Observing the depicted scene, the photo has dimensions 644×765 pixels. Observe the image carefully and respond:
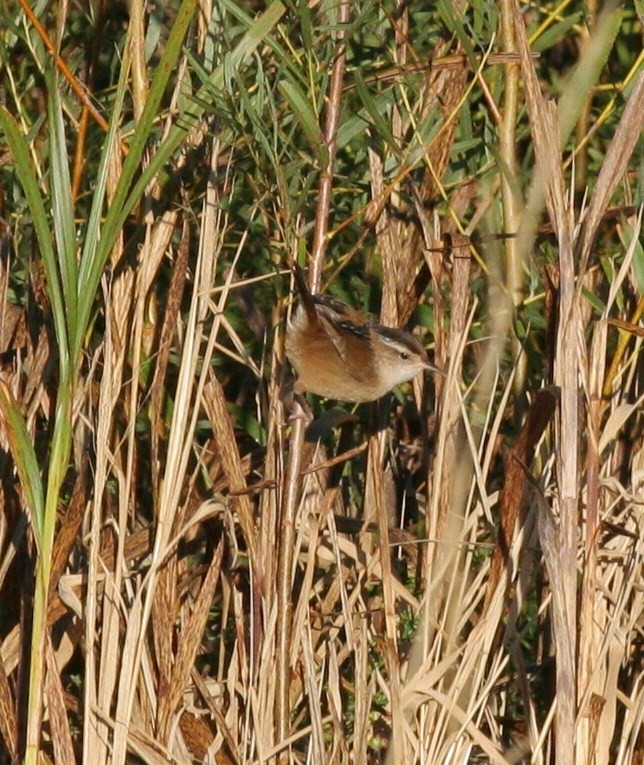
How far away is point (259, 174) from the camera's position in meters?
2.31

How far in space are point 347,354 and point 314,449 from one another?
0.23 metres

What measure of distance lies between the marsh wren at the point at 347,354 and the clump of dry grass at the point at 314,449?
6 centimetres

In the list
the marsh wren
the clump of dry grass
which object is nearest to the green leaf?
the clump of dry grass

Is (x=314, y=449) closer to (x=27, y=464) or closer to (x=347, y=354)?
(x=347, y=354)

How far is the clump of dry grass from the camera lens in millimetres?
2246

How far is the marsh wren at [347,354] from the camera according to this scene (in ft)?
8.57

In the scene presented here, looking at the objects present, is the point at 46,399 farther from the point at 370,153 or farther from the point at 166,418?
the point at 370,153

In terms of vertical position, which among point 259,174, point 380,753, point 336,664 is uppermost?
point 259,174

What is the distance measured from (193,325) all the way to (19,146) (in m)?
0.47

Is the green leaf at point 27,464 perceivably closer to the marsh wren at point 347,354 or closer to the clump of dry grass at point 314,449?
the clump of dry grass at point 314,449

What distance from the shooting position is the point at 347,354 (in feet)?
9.04

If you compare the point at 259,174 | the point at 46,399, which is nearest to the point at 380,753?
the point at 46,399

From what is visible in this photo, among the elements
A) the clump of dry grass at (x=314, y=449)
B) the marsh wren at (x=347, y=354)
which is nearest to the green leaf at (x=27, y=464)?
the clump of dry grass at (x=314, y=449)

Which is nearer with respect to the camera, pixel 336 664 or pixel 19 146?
pixel 19 146
